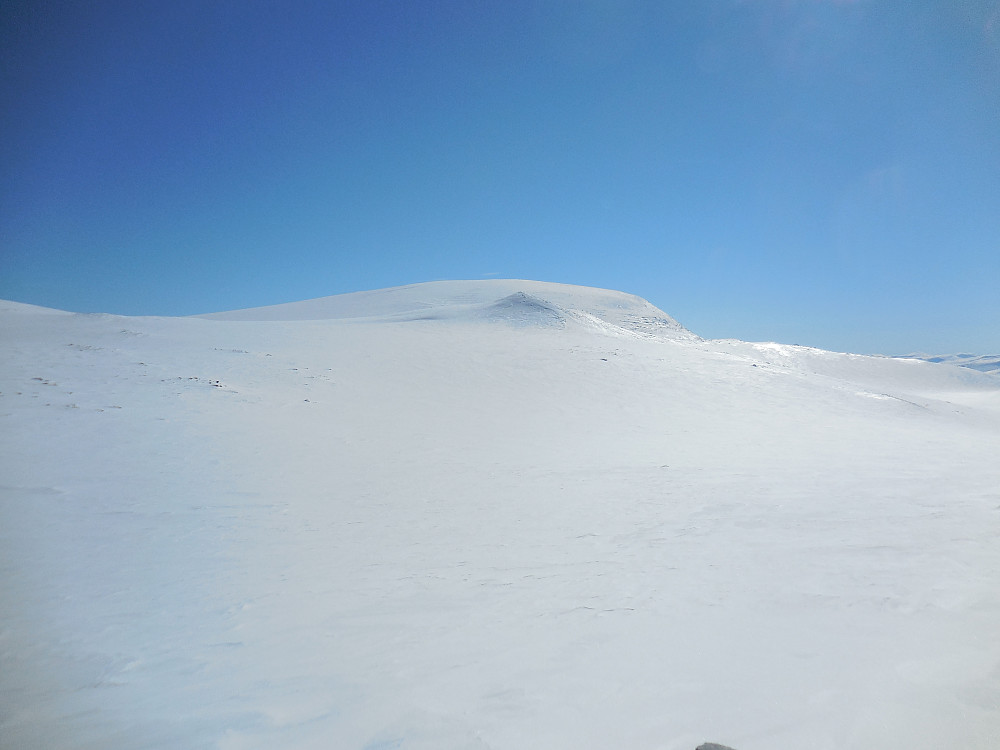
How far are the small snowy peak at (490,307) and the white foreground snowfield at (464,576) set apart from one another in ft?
58.7

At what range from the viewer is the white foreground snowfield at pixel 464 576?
3037mm

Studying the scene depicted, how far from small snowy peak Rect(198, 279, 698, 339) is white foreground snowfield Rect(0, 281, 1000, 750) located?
58.7 ft

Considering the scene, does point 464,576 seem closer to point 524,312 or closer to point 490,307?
point 524,312

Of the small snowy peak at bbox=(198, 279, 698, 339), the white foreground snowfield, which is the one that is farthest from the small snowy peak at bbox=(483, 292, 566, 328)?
the white foreground snowfield

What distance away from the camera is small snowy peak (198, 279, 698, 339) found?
3088 cm

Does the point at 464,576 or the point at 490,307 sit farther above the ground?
the point at 490,307

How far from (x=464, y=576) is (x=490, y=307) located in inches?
1089

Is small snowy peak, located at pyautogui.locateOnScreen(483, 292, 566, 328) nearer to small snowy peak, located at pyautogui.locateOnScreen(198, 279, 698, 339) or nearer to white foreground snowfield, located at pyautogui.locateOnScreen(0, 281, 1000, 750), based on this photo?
small snowy peak, located at pyautogui.locateOnScreen(198, 279, 698, 339)

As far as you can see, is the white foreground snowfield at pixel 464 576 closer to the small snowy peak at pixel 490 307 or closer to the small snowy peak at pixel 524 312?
the small snowy peak at pixel 524 312

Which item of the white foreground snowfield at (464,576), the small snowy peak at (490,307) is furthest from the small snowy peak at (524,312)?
the white foreground snowfield at (464,576)

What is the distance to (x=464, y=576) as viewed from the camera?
17.1 feet

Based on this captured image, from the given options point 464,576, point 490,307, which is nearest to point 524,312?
point 490,307

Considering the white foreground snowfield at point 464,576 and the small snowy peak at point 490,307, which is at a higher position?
the small snowy peak at point 490,307

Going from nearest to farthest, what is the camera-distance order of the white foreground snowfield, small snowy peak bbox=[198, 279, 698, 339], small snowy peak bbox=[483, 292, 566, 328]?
the white foreground snowfield < small snowy peak bbox=[483, 292, 566, 328] < small snowy peak bbox=[198, 279, 698, 339]
